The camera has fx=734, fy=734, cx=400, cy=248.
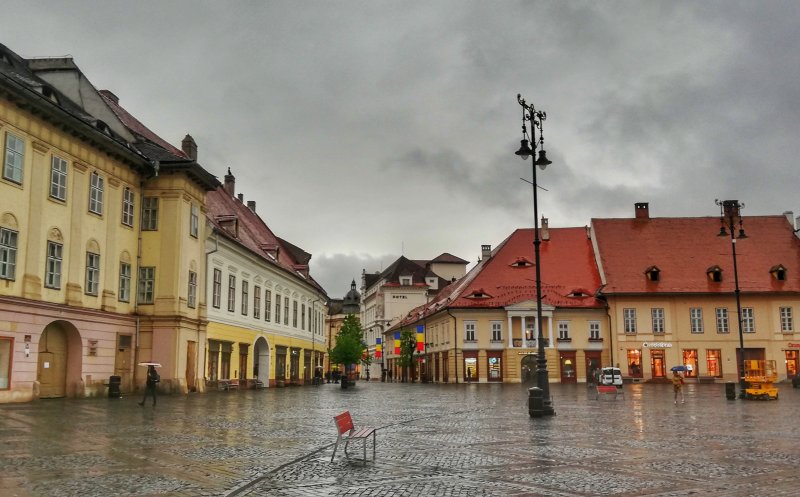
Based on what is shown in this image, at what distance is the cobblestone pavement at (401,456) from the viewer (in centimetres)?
977

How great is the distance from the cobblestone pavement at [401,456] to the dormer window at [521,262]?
4873 cm

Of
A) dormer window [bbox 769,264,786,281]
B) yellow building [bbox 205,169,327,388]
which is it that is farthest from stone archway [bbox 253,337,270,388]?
dormer window [bbox 769,264,786,281]

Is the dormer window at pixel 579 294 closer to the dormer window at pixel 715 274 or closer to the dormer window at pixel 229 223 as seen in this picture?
the dormer window at pixel 715 274

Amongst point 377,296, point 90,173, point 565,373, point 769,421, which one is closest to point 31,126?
point 90,173

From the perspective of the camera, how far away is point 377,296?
11550cm

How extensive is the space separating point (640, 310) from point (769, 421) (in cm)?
4514

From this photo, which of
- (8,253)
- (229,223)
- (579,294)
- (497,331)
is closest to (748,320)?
(579,294)

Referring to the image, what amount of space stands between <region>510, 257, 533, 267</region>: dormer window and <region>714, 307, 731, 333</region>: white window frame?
17.0 meters

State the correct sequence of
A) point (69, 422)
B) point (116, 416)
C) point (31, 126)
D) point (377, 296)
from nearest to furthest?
1. point (69, 422)
2. point (116, 416)
3. point (31, 126)
4. point (377, 296)

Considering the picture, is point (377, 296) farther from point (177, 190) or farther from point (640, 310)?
point (177, 190)

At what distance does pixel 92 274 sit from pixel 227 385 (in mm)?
12494

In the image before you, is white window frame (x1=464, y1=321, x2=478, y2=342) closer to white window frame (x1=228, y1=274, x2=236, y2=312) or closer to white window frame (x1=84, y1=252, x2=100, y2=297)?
white window frame (x1=228, y1=274, x2=236, y2=312)

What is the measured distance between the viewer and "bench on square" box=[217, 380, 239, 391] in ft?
132

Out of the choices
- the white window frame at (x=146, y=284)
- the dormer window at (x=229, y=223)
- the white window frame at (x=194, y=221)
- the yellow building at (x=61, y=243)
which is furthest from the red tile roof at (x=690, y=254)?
the yellow building at (x=61, y=243)
